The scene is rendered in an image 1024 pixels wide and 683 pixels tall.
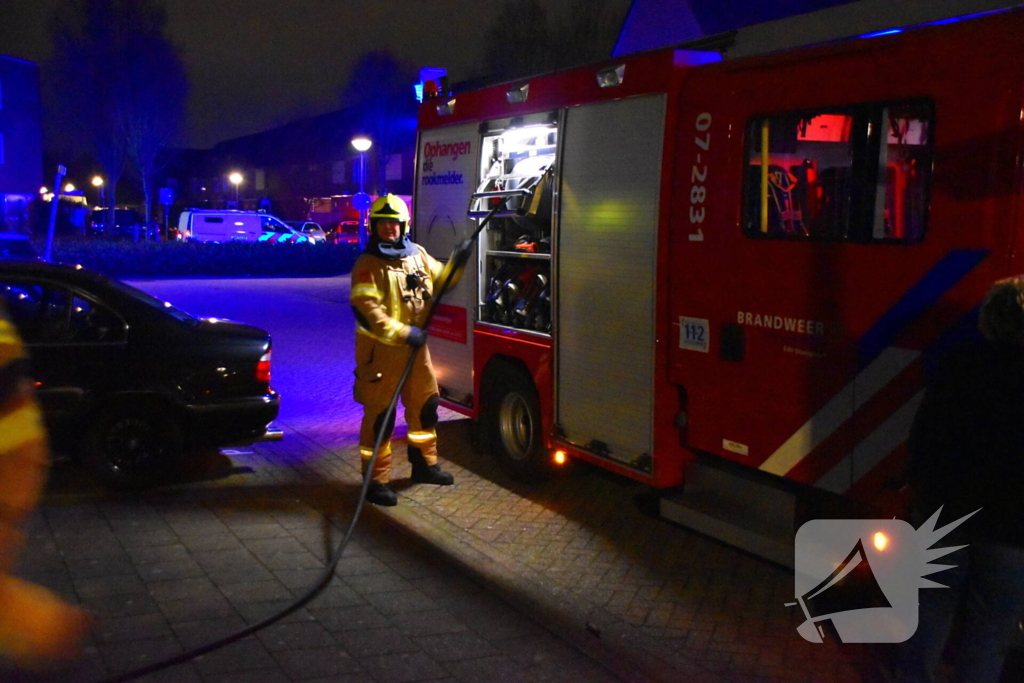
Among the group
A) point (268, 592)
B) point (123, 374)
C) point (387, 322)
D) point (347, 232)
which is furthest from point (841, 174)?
point (347, 232)

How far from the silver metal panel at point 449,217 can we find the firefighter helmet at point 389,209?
103 centimetres

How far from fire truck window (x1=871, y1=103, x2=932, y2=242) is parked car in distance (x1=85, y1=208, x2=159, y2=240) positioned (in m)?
37.9

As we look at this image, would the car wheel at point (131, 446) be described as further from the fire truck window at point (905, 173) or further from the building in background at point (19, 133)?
the building in background at point (19, 133)

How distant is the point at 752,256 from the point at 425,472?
312cm

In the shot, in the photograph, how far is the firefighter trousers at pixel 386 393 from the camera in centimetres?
654

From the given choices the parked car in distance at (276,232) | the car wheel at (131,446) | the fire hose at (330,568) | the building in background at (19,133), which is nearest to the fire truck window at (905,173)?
the fire hose at (330,568)

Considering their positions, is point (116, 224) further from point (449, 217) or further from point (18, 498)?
point (18, 498)

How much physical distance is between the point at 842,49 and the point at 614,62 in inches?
65.2

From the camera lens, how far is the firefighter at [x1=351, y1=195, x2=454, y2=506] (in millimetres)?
6332

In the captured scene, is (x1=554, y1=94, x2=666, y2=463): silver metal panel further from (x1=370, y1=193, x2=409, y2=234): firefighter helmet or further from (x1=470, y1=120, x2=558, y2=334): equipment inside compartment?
(x1=370, y1=193, x2=409, y2=234): firefighter helmet

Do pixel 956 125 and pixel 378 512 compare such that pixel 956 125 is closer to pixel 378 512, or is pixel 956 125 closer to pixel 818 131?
pixel 818 131

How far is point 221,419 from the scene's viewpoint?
271 inches

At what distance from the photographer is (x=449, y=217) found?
311 inches

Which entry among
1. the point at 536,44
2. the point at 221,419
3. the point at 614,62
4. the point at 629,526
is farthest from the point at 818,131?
the point at 536,44
